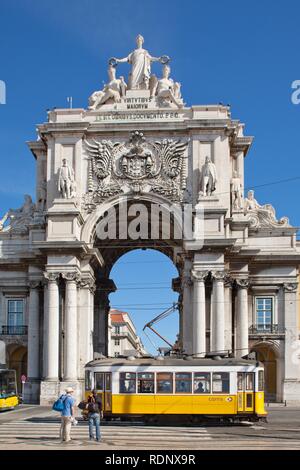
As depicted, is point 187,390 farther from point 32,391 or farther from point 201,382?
point 32,391

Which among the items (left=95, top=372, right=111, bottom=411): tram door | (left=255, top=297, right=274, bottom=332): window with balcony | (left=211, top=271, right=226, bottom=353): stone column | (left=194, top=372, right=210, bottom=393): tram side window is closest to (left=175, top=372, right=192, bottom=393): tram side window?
(left=194, top=372, right=210, bottom=393): tram side window

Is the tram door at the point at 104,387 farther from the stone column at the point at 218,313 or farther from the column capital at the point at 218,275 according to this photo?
the column capital at the point at 218,275

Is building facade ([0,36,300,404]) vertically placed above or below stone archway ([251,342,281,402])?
above

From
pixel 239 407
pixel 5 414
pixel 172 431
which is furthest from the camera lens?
pixel 5 414

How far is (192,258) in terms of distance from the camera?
181 feet

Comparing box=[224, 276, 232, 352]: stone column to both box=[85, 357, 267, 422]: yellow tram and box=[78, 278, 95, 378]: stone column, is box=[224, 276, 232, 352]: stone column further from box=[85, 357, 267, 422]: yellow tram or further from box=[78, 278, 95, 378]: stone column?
box=[85, 357, 267, 422]: yellow tram

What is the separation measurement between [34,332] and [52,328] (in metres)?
3.32

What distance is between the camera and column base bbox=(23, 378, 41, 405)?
56.9 m

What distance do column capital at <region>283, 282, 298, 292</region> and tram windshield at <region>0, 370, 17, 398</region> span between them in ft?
61.9

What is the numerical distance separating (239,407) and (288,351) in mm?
20199

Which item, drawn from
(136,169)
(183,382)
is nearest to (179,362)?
(183,382)

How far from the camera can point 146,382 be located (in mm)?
38531
